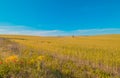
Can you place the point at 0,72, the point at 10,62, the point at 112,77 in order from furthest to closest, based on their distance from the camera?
the point at 112,77, the point at 10,62, the point at 0,72

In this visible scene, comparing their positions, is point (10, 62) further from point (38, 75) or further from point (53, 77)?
point (53, 77)

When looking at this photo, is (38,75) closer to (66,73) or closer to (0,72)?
(0,72)

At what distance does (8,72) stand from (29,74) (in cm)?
72

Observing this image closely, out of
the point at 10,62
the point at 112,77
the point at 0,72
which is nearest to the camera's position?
the point at 0,72

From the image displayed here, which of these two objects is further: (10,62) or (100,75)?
(100,75)

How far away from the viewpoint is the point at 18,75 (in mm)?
5570

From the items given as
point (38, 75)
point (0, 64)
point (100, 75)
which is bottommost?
point (100, 75)

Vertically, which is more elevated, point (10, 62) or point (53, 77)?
point (10, 62)

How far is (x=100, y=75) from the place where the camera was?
7559 millimetres

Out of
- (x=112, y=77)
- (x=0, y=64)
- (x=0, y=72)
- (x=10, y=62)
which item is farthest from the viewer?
(x=112, y=77)

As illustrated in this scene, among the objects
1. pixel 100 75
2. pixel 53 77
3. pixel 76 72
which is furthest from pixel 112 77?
pixel 53 77

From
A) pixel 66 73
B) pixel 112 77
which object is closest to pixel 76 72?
pixel 66 73

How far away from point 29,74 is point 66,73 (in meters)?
2.00

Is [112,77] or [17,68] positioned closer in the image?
[17,68]
